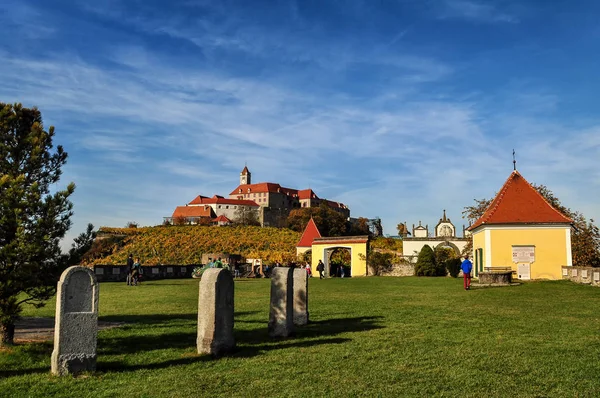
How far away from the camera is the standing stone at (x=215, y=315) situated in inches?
325

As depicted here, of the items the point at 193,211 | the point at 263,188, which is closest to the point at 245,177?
the point at 263,188

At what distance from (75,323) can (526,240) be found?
26.9 metres

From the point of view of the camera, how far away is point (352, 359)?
7785mm

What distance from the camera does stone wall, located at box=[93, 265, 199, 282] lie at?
3400cm

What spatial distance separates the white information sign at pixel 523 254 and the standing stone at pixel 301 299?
2089cm

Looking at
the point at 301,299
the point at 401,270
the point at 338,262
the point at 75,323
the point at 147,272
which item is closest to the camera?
the point at 75,323

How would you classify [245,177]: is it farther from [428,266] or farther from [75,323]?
[75,323]

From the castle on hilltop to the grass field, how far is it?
103 metres

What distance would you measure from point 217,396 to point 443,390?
8.49 ft

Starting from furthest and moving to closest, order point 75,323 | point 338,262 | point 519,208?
point 338,262, point 519,208, point 75,323

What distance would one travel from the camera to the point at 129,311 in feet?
49.0

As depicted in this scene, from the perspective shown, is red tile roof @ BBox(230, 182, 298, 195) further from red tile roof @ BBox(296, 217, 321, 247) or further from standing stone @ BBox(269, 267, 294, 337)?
standing stone @ BBox(269, 267, 294, 337)

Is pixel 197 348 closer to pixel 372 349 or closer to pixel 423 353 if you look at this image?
pixel 372 349

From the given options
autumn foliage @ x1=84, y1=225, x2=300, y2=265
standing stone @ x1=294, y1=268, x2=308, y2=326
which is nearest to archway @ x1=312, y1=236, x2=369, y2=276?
autumn foliage @ x1=84, y1=225, x2=300, y2=265
